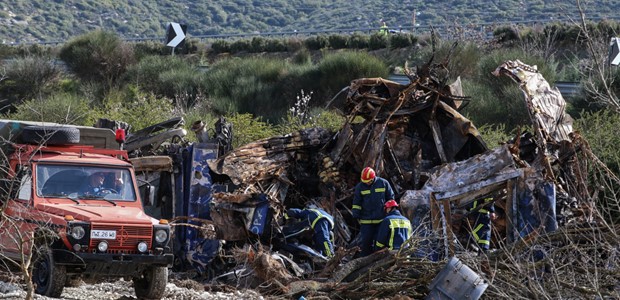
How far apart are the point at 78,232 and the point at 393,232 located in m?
4.21

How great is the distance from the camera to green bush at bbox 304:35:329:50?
46.1 m

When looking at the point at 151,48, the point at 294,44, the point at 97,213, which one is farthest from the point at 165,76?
the point at 97,213

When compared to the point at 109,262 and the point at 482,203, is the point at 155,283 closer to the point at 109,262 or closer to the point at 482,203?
the point at 109,262

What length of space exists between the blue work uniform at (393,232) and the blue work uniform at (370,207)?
1.70 feet

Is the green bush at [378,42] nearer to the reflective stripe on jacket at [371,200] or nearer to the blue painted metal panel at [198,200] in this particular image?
the blue painted metal panel at [198,200]

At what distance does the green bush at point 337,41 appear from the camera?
4562cm

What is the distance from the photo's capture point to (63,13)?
282 ft

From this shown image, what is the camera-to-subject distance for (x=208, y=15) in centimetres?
9188

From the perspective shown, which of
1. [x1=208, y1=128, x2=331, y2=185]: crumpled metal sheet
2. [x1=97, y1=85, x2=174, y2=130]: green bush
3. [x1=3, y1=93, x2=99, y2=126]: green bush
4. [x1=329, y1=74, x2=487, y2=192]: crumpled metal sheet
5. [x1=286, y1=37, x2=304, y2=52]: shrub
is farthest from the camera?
[x1=286, y1=37, x2=304, y2=52]: shrub

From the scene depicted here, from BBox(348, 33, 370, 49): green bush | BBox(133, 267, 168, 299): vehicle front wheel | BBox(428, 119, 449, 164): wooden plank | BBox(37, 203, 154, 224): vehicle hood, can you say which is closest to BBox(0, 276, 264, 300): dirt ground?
BBox(133, 267, 168, 299): vehicle front wheel

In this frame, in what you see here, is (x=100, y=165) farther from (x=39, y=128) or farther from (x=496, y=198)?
(x=496, y=198)


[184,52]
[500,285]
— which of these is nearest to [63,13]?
[184,52]

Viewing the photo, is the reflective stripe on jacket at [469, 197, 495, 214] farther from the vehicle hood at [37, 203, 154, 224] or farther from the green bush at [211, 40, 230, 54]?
the green bush at [211, 40, 230, 54]

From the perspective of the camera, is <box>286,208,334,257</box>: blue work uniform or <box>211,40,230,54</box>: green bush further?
<box>211,40,230,54</box>: green bush
